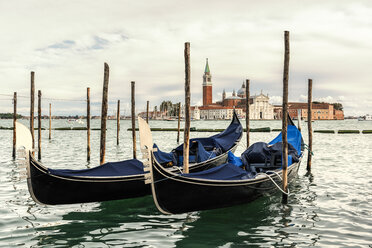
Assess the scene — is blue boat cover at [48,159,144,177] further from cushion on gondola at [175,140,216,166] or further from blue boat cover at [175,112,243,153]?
blue boat cover at [175,112,243,153]

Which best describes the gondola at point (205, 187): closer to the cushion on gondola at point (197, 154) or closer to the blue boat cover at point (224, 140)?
the cushion on gondola at point (197, 154)

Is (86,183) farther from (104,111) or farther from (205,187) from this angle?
(104,111)

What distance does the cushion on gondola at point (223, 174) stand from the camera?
6.48 metres

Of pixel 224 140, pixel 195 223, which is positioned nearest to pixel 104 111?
pixel 224 140

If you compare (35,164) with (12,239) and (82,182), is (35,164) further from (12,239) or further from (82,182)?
(12,239)

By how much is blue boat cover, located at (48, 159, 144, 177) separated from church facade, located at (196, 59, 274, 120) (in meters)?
118

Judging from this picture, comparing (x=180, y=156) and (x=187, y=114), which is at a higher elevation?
(x=187, y=114)

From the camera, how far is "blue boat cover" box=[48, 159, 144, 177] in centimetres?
678

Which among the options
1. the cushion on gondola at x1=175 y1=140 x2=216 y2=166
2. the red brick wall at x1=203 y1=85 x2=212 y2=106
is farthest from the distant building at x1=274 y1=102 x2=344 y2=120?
the cushion on gondola at x1=175 y1=140 x2=216 y2=166

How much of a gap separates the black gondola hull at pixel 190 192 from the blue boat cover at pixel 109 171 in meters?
1.54

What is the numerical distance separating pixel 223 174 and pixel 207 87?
425ft

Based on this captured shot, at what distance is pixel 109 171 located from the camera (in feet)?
23.8

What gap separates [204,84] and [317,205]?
424ft

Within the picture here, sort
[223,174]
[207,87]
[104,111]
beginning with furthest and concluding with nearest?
[207,87]
[104,111]
[223,174]
